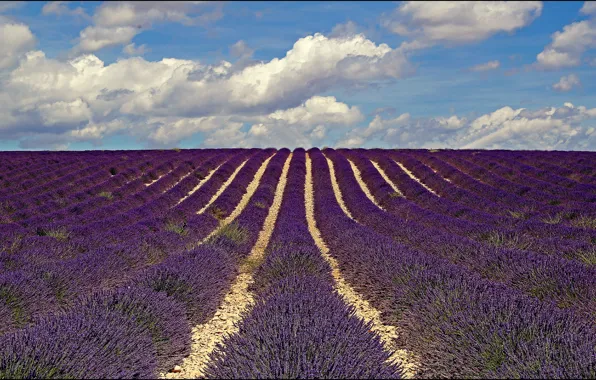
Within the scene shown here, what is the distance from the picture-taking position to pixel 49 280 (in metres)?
6.30

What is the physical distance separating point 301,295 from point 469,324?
1.59 metres

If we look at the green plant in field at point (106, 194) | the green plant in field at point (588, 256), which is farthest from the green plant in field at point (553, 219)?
the green plant in field at point (106, 194)

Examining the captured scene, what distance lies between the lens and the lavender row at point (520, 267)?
541 cm

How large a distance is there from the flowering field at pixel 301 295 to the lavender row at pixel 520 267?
21 mm

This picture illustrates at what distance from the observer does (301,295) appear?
16.9 ft

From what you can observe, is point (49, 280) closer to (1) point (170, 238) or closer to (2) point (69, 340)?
(2) point (69, 340)

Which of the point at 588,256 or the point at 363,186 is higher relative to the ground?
the point at 588,256

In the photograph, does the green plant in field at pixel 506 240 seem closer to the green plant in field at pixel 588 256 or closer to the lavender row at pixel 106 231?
the green plant in field at pixel 588 256

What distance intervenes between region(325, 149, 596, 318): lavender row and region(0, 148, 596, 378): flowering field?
0.02 metres

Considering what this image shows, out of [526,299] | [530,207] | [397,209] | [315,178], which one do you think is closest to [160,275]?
[526,299]

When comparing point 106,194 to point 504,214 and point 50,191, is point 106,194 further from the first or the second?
point 504,214

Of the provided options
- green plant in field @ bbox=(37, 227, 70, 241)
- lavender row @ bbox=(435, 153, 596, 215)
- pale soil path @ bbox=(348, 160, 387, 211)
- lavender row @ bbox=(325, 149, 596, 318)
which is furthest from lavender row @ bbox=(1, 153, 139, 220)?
lavender row @ bbox=(435, 153, 596, 215)

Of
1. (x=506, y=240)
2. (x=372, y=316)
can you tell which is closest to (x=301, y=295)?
(x=372, y=316)

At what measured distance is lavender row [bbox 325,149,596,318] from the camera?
17.7ft
